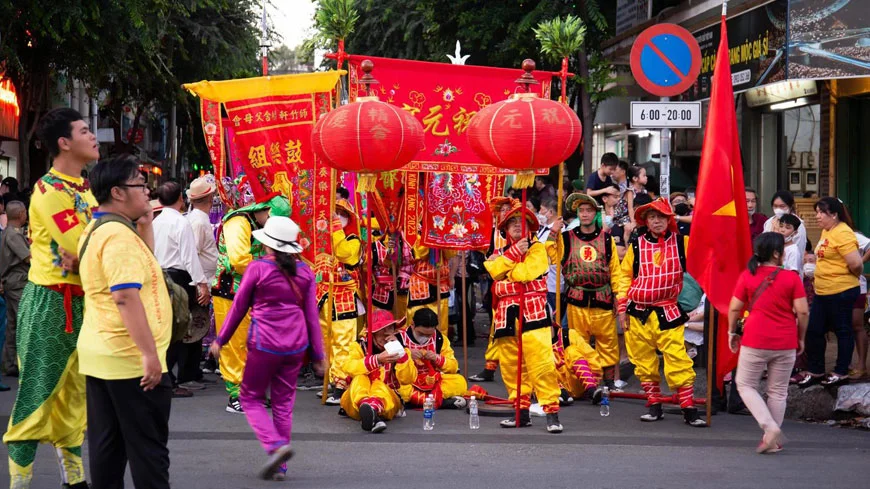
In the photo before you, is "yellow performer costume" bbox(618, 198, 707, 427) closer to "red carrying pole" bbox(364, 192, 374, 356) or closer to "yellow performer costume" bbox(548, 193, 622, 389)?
"yellow performer costume" bbox(548, 193, 622, 389)

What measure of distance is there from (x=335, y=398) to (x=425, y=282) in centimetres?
158

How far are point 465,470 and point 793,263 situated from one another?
484 centimetres

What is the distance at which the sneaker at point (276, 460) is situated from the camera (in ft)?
22.8

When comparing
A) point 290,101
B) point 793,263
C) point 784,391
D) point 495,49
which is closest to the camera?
point 784,391

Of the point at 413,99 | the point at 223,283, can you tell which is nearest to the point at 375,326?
the point at 223,283


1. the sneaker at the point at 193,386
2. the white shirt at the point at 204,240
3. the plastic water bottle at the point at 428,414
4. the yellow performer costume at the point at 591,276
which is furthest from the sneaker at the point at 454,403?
the white shirt at the point at 204,240

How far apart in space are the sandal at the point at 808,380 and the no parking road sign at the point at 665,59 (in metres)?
2.96

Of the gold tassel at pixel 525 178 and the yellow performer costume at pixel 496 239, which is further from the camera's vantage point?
the yellow performer costume at pixel 496 239

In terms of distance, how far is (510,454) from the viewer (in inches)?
315

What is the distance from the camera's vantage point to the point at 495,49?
19828mm

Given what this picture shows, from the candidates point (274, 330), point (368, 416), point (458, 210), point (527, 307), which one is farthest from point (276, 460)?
point (458, 210)

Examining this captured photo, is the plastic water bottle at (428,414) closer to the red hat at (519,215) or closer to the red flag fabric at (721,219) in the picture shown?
the red hat at (519,215)

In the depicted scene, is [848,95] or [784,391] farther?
[848,95]

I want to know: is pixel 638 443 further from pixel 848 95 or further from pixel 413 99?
pixel 848 95
